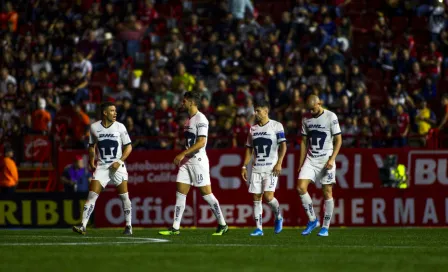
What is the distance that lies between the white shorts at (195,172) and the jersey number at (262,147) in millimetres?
1036

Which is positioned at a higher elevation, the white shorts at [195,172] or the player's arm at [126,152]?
the player's arm at [126,152]

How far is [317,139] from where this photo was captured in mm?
16969

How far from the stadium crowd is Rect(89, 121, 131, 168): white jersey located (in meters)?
5.95

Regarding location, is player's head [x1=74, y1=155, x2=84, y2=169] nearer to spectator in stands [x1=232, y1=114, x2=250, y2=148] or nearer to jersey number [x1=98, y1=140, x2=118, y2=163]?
spectator in stands [x1=232, y1=114, x2=250, y2=148]

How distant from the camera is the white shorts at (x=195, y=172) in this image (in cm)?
1680

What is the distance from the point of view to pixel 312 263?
11414mm

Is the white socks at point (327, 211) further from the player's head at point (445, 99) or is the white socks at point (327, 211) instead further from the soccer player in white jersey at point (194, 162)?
the player's head at point (445, 99)

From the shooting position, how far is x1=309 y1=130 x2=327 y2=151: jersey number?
16.9m

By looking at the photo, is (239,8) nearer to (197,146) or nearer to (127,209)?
(127,209)

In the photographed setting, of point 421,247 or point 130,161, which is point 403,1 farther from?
point 421,247

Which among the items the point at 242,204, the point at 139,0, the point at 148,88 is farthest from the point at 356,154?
the point at 139,0

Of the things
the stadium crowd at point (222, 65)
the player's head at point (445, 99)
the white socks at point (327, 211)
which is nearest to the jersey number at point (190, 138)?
the white socks at point (327, 211)

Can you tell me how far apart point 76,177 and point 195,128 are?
7008 millimetres

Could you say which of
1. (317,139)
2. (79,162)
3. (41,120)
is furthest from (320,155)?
(41,120)
